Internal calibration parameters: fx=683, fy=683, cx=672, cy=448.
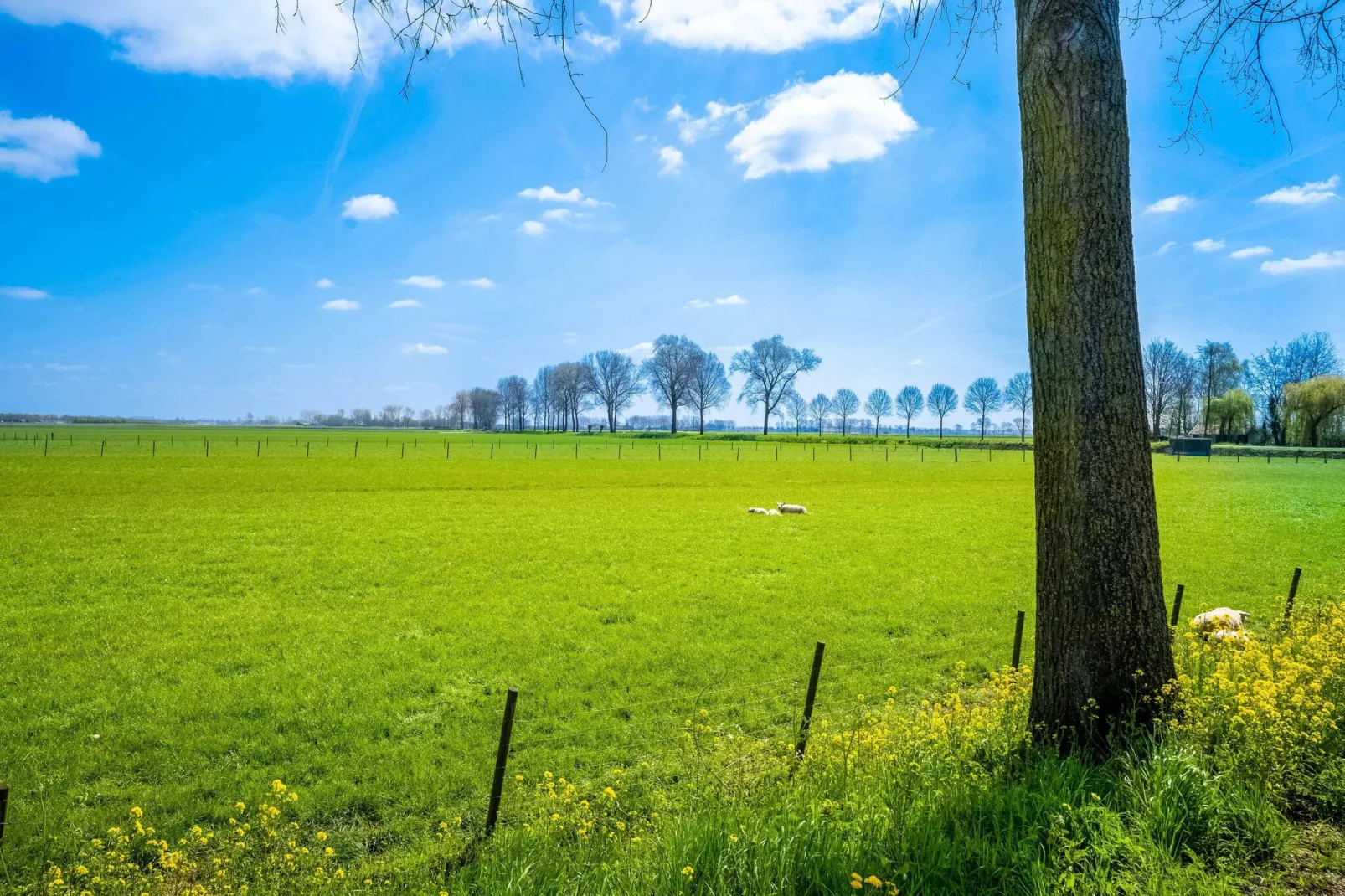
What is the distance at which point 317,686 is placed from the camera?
8719 millimetres

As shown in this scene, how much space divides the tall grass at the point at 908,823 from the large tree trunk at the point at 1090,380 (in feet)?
1.53

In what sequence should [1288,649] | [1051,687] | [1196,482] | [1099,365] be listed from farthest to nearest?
1. [1196,482]
2. [1288,649]
3. [1051,687]
4. [1099,365]

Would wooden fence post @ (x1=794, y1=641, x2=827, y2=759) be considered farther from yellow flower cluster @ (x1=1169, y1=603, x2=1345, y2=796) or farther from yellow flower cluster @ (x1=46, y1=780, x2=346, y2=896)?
yellow flower cluster @ (x1=46, y1=780, x2=346, y2=896)

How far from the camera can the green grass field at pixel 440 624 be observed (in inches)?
263

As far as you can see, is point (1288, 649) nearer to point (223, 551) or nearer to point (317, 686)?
point (317, 686)

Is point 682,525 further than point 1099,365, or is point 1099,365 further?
point 682,525

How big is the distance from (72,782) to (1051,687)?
8445 mm

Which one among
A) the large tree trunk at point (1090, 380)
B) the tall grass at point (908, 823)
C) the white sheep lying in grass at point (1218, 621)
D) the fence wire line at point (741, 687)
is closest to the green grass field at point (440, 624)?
the fence wire line at point (741, 687)

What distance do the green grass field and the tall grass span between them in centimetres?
93

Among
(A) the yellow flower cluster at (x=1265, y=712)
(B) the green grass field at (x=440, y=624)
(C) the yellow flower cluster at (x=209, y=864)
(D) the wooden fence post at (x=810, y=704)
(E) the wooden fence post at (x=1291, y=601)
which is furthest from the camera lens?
(E) the wooden fence post at (x=1291, y=601)

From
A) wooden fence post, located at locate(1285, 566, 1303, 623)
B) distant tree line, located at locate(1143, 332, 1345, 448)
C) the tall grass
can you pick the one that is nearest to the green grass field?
the tall grass

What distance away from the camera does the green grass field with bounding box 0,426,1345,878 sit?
6.68m

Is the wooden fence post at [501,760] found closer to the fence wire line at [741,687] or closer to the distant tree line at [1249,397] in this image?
the fence wire line at [741,687]

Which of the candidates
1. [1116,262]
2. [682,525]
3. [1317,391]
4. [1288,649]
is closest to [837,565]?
[682,525]
